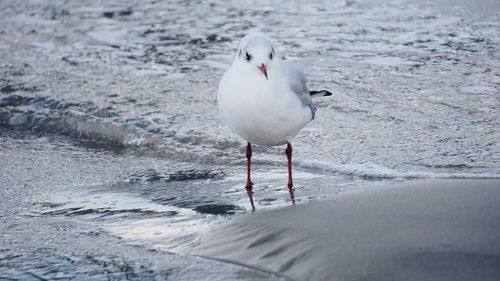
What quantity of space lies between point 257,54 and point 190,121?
2.43m

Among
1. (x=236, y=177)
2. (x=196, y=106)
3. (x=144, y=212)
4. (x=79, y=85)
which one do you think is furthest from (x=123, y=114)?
(x=144, y=212)

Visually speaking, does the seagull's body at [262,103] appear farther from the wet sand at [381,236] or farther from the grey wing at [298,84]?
the wet sand at [381,236]

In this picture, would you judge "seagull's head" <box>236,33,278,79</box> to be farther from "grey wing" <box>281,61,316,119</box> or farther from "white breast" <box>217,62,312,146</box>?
"grey wing" <box>281,61,316,119</box>

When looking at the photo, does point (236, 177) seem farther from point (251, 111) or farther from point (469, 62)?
point (469, 62)

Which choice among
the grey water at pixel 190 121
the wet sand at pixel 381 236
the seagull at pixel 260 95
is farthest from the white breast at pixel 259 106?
the wet sand at pixel 381 236

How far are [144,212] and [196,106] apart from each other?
265 centimetres

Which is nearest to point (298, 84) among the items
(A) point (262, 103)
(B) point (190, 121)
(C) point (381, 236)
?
(A) point (262, 103)

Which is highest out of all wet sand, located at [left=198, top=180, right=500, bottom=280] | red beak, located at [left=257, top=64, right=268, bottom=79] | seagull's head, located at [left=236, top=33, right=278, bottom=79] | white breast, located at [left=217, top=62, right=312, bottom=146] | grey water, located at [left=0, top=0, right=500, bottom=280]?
seagull's head, located at [left=236, top=33, right=278, bottom=79]

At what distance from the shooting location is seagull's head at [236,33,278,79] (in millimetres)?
4539

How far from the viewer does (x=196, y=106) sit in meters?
7.23

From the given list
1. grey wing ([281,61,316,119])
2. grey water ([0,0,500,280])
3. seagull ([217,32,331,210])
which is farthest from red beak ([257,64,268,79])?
grey water ([0,0,500,280])

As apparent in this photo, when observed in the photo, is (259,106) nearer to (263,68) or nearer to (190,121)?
(263,68)

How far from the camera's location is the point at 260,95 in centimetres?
455

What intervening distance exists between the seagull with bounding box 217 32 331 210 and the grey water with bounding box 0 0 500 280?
18.1 inches
